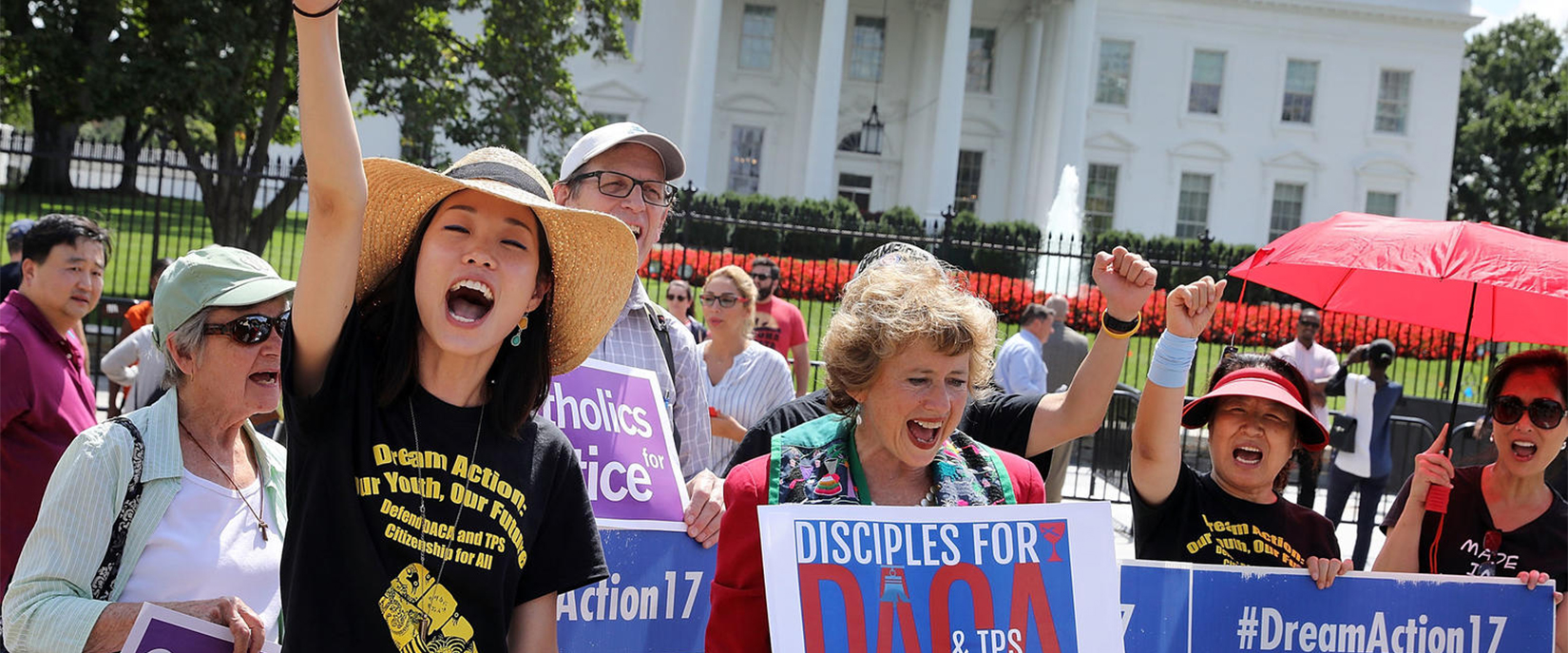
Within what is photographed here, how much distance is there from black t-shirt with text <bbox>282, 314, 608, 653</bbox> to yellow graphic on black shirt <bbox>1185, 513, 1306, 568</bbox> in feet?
7.38

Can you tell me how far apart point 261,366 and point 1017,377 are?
24.1 feet

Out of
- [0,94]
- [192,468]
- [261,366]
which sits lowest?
[192,468]

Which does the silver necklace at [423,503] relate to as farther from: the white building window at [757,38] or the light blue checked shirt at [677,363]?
the white building window at [757,38]

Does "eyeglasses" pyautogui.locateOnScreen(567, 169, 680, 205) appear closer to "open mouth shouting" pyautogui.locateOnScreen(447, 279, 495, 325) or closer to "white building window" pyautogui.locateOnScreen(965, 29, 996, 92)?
"open mouth shouting" pyautogui.locateOnScreen(447, 279, 495, 325)

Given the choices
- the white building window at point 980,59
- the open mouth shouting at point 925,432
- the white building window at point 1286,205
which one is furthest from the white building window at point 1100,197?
the open mouth shouting at point 925,432

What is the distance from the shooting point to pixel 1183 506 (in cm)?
377

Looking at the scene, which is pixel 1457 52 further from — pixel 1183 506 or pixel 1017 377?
pixel 1183 506

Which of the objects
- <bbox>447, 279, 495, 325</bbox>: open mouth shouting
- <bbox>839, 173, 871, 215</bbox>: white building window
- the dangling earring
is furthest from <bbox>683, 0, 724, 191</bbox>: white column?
<bbox>447, 279, 495, 325</bbox>: open mouth shouting

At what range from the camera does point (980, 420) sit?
358 cm

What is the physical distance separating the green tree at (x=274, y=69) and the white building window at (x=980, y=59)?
936 inches

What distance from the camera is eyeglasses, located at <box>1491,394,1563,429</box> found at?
13.8 feet

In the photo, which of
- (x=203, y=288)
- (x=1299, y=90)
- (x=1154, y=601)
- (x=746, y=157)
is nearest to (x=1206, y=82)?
(x=1299, y=90)

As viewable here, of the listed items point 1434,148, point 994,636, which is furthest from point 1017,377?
point 1434,148

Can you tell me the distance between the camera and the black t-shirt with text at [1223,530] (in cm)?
373
